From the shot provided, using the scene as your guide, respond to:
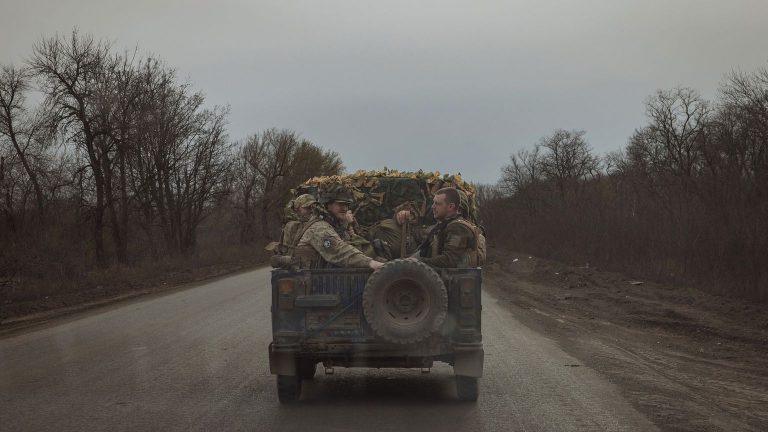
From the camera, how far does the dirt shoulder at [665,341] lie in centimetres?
686

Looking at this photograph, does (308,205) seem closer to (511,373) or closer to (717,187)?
(511,373)

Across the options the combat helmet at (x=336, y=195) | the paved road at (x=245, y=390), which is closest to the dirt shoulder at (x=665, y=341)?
the paved road at (x=245, y=390)

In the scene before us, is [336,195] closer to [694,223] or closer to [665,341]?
[665,341]

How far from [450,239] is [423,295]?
0.65 meters

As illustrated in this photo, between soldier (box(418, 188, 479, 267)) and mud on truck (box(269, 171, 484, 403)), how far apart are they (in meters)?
0.20

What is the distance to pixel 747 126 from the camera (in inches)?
1059

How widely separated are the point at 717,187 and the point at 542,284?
22.9 feet

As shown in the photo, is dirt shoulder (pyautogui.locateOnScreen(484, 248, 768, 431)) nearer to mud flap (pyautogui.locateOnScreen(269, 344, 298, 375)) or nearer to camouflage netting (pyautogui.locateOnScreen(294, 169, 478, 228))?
camouflage netting (pyautogui.locateOnScreen(294, 169, 478, 228))

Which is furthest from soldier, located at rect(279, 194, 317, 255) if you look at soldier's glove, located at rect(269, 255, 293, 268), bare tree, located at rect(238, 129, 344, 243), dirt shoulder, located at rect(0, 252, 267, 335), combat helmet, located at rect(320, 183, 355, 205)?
bare tree, located at rect(238, 129, 344, 243)

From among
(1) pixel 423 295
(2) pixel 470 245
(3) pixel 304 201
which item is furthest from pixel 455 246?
(3) pixel 304 201

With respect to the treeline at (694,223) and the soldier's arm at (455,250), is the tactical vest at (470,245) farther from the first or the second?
the treeline at (694,223)

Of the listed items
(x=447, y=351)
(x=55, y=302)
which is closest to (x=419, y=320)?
(x=447, y=351)

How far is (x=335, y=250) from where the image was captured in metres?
6.81

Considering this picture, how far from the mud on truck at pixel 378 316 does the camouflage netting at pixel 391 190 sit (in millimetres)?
1914
